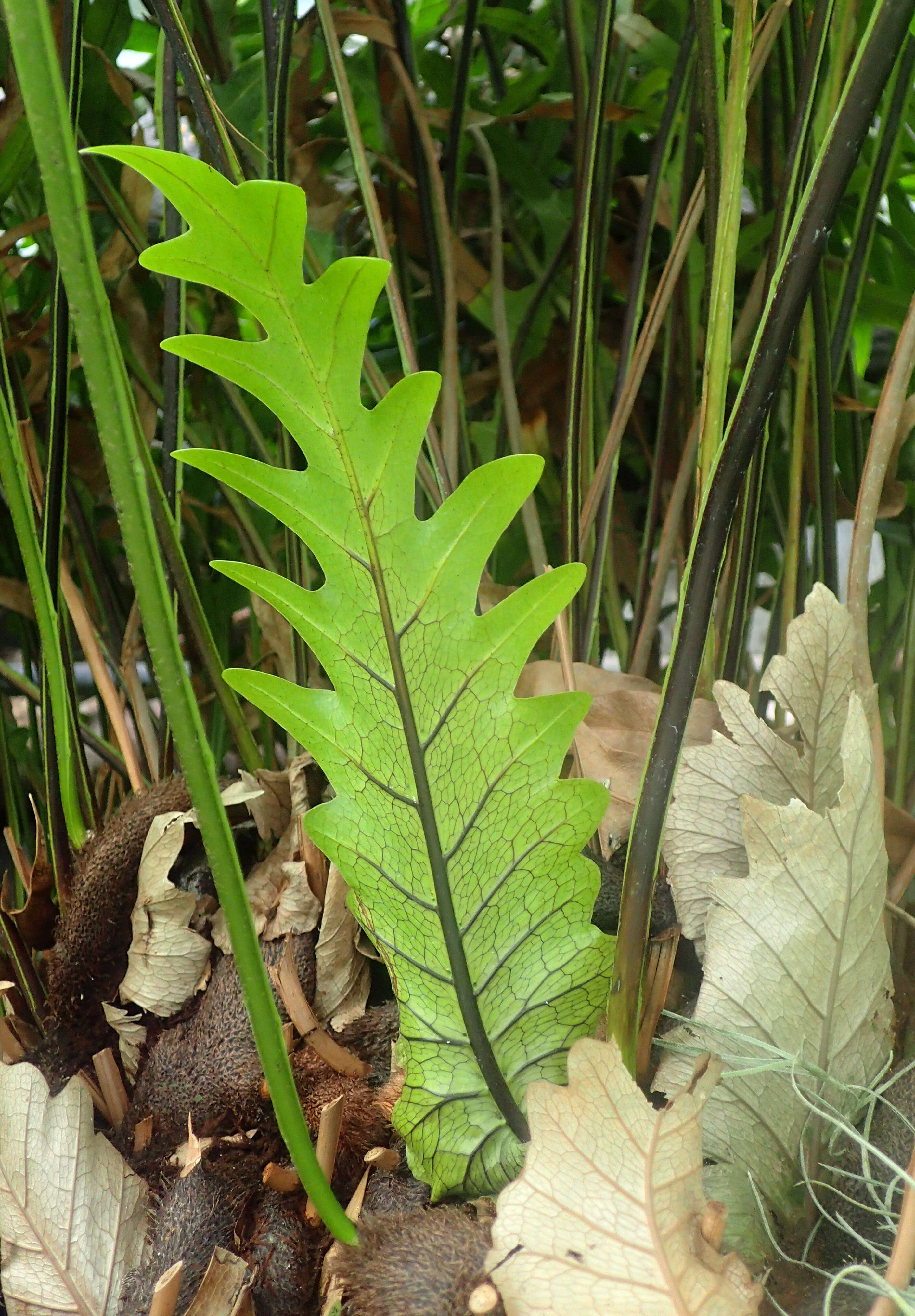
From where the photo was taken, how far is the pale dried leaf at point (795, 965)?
0.22 m

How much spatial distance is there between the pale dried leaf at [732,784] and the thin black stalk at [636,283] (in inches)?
4.6

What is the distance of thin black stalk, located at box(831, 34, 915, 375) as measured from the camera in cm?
38

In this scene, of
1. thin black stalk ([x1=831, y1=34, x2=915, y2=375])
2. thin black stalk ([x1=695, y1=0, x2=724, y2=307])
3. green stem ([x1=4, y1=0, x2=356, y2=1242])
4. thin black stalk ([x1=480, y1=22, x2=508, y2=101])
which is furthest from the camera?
thin black stalk ([x1=480, y1=22, x2=508, y2=101])

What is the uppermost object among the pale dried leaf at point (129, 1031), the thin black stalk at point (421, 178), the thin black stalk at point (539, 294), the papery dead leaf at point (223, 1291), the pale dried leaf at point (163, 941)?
the thin black stalk at point (421, 178)

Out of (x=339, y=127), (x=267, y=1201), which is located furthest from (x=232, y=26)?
(x=267, y=1201)

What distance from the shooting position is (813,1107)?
8.6 inches

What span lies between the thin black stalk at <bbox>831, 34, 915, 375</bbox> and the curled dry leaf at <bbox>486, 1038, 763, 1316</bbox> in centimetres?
29

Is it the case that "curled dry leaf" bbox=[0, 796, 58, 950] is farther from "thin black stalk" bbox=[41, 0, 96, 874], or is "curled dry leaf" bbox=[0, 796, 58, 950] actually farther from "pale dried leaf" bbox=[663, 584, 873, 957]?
"pale dried leaf" bbox=[663, 584, 873, 957]

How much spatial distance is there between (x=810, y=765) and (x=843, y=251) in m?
0.40

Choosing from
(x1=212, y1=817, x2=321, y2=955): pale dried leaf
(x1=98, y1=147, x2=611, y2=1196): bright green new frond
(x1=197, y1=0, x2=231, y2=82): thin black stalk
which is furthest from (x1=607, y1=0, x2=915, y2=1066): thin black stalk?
(x1=197, y1=0, x2=231, y2=82): thin black stalk

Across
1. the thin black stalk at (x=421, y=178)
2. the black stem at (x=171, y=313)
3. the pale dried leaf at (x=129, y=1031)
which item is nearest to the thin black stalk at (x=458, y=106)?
the thin black stalk at (x=421, y=178)

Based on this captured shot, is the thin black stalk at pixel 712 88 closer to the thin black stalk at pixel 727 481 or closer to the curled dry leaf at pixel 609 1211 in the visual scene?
the thin black stalk at pixel 727 481

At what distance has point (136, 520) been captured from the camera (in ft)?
0.61

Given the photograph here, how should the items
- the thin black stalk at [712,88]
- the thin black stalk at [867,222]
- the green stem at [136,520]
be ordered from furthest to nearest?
the thin black stalk at [867,222]
the thin black stalk at [712,88]
the green stem at [136,520]
